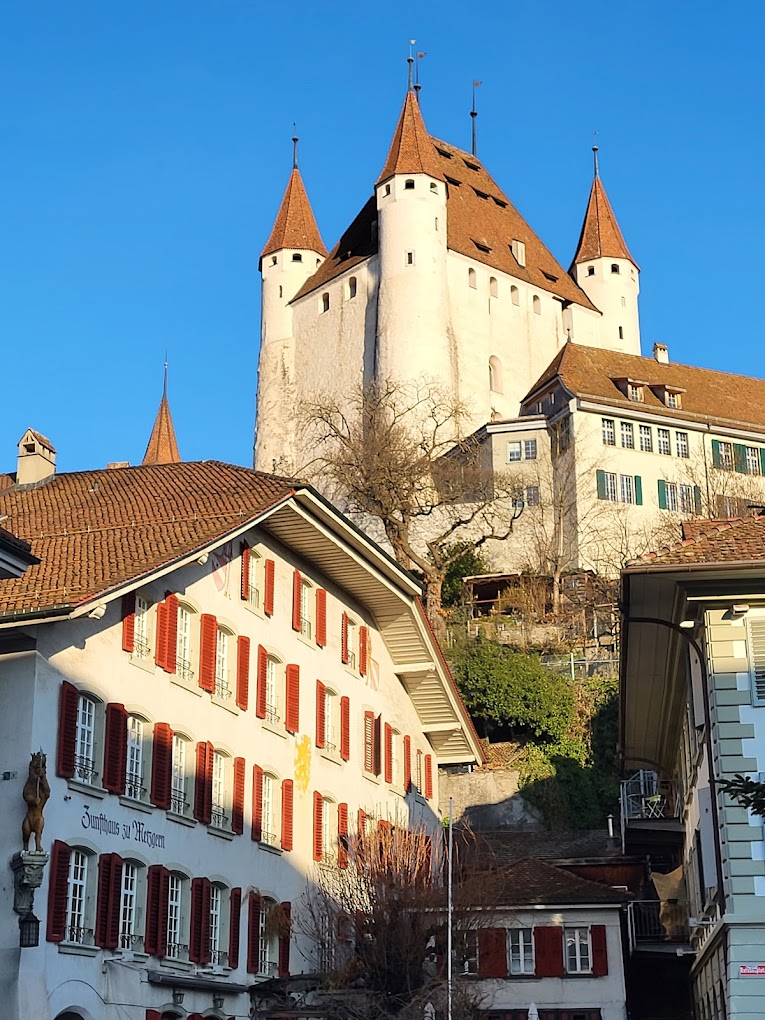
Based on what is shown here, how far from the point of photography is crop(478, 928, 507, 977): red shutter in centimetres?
3341

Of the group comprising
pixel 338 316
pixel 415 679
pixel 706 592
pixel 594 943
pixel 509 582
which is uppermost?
pixel 338 316

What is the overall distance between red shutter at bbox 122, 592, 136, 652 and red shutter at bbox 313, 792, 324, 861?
27.2 ft

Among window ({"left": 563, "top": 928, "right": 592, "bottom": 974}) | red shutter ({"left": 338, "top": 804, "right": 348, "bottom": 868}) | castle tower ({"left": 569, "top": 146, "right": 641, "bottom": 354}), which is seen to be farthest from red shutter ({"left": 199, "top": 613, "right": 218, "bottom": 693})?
castle tower ({"left": 569, "top": 146, "right": 641, "bottom": 354})

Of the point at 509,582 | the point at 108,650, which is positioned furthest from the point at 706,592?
the point at 509,582

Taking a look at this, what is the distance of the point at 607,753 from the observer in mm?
48531

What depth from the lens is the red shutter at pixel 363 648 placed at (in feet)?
126

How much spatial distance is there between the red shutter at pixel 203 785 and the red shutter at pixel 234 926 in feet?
5.75

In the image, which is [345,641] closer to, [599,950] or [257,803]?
[257,803]

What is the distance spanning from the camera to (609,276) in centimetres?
9269

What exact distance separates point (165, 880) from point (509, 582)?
1539 inches

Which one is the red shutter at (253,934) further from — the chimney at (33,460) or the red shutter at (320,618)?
the chimney at (33,460)

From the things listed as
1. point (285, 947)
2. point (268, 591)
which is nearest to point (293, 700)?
point (268, 591)

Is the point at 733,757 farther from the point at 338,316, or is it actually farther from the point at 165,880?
the point at 338,316

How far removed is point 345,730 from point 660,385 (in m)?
38.1
